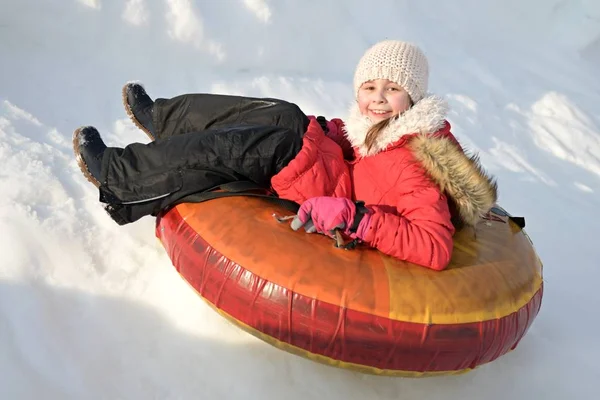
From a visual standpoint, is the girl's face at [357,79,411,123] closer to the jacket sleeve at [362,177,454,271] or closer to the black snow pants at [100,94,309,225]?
the black snow pants at [100,94,309,225]

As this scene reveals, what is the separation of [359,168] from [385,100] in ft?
1.15

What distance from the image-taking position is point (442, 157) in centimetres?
222

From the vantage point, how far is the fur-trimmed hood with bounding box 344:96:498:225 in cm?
221

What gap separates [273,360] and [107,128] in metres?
2.22

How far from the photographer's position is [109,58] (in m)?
4.34

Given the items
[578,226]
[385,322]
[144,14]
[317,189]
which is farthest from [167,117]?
[578,226]

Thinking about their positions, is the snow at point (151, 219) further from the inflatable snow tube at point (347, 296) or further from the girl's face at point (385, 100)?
the girl's face at point (385, 100)

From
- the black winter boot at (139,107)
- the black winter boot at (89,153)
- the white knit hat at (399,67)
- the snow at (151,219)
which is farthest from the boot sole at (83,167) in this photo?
the white knit hat at (399,67)

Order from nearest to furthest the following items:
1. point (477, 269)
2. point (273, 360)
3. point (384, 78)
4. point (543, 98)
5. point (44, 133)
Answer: point (477, 269) → point (273, 360) → point (384, 78) → point (44, 133) → point (543, 98)

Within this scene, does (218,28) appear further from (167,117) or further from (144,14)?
(167,117)

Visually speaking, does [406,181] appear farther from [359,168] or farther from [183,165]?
[183,165]

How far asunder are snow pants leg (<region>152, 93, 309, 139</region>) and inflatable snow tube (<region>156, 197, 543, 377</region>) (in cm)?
63

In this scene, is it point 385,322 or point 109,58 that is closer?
point 385,322

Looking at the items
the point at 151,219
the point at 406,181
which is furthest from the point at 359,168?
the point at 151,219
